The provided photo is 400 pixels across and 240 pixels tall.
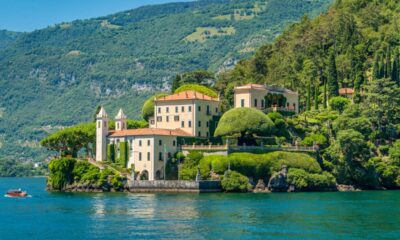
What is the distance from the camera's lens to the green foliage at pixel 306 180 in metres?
118

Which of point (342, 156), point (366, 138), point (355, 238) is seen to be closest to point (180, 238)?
point (355, 238)

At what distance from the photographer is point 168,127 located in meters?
133

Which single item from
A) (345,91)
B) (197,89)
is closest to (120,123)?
(197,89)

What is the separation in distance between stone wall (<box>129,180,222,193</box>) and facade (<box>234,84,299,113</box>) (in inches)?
883

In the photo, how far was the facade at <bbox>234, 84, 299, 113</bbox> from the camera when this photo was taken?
13475 cm

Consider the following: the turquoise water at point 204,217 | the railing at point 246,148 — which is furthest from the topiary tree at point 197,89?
the turquoise water at point 204,217

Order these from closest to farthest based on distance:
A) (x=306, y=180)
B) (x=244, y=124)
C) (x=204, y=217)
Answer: (x=204, y=217)
(x=306, y=180)
(x=244, y=124)

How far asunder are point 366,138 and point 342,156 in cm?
888

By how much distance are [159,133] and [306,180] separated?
2094cm

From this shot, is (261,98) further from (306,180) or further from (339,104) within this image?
(306,180)

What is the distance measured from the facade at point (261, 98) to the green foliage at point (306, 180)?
1781 centimetres

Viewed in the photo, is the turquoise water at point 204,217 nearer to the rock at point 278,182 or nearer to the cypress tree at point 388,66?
the rock at point 278,182

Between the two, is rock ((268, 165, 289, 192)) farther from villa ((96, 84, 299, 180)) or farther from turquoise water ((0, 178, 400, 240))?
villa ((96, 84, 299, 180))

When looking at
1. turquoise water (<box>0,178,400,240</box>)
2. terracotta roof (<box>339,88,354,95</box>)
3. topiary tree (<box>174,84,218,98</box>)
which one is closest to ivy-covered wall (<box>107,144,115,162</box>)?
turquoise water (<box>0,178,400,240</box>)
